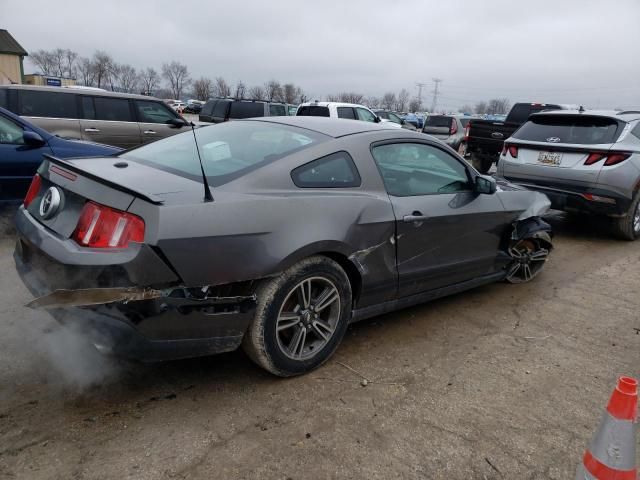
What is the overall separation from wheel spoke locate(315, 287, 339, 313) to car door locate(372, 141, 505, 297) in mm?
595

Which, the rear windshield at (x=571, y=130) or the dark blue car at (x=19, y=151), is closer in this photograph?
the dark blue car at (x=19, y=151)

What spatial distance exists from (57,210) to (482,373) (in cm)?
276

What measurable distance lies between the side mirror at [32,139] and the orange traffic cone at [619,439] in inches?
231

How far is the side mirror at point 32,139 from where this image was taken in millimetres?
5410

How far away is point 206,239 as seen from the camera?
2.41m

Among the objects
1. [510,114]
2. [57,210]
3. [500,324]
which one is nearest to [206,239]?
[57,210]

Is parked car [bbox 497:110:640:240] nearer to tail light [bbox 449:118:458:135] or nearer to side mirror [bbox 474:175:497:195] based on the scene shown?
side mirror [bbox 474:175:497:195]

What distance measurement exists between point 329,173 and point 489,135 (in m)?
9.74

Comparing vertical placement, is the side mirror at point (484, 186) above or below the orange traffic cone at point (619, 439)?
above

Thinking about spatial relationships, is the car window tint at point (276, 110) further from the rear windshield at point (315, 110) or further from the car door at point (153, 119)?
the car door at point (153, 119)

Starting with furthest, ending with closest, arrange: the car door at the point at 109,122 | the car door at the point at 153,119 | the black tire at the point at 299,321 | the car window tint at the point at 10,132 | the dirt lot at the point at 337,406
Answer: the car door at the point at 153,119
the car door at the point at 109,122
the car window tint at the point at 10,132
the black tire at the point at 299,321
the dirt lot at the point at 337,406

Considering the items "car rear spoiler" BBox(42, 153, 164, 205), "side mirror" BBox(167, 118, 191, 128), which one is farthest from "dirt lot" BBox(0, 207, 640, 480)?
"side mirror" BBox(167, 118, 191, 128)

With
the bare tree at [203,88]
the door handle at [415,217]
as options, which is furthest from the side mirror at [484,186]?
the bare tree at [203,88]

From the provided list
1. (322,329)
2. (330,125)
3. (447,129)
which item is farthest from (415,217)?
(447,129)
